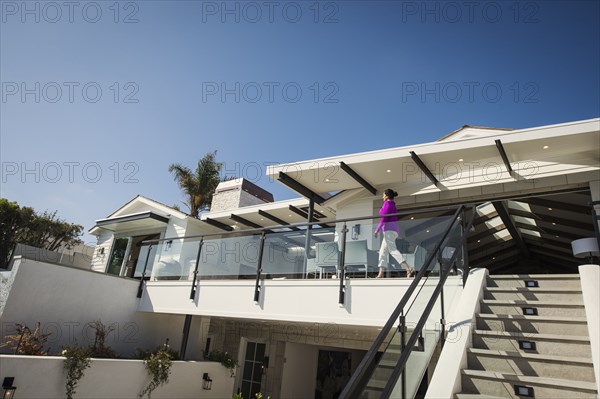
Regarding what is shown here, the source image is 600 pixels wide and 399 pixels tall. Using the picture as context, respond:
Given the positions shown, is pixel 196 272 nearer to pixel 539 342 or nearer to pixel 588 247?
pixel 539 342

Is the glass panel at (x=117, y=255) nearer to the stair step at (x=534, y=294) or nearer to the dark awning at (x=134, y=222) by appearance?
the dark awning at (x=134, y=222)

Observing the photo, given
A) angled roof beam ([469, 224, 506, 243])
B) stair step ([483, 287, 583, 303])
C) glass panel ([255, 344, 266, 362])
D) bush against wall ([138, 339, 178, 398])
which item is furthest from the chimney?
stair step ([483, 287, 583, 303])

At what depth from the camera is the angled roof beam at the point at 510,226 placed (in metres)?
10.1

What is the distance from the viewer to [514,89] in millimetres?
8375

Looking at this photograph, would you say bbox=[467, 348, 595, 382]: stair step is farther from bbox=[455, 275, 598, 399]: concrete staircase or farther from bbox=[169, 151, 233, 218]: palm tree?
bbox=[169, 151, 233, 218]: palm tree

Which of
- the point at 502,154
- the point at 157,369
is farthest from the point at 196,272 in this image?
the point at 502,154

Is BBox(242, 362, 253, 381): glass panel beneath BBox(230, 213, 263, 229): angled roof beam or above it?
beneath

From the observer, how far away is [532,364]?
3527 mm

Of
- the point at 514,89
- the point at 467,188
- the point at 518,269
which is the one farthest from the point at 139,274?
the point at 518,269

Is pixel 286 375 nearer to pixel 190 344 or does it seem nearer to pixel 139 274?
pixel 190 344

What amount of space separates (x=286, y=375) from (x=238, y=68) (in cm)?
965

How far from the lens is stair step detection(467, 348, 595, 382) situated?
Result: 3323 mm

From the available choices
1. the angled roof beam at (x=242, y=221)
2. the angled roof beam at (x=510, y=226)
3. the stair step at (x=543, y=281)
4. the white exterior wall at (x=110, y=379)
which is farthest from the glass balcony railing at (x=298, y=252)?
the angled roof beam at (x=242, y=221)

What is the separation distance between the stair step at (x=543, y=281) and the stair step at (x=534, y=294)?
0.21m
